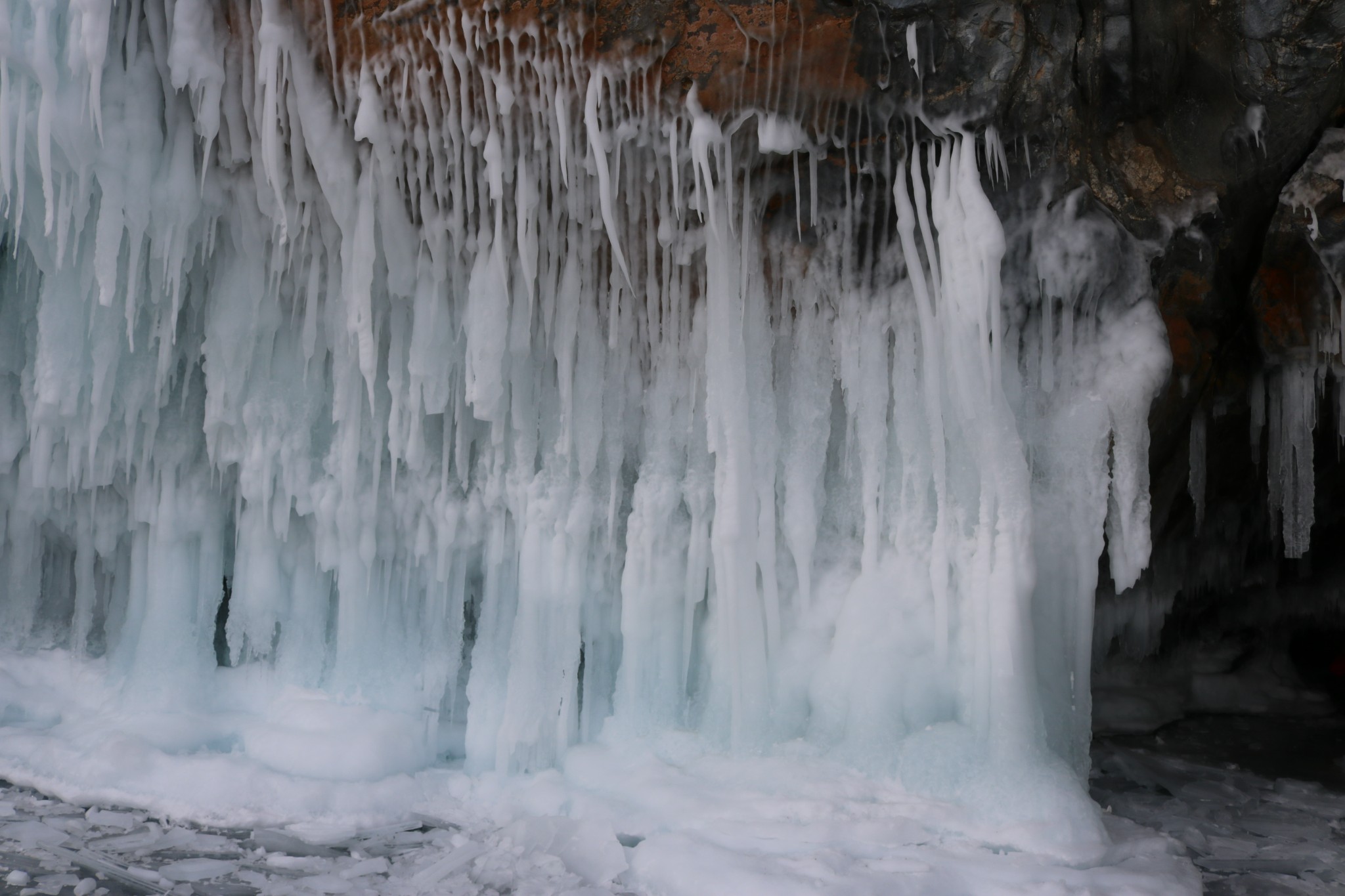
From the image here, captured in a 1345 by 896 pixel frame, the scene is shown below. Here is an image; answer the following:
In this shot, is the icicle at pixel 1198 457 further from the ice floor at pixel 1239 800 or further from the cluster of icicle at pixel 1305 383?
the ice floor at pixel 1239 800

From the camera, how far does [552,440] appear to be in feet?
19.5

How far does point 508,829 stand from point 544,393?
2579 mm

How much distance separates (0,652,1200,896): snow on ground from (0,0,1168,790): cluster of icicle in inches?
15.2

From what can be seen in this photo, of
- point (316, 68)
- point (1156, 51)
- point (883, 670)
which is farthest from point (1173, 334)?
point (316, 68)

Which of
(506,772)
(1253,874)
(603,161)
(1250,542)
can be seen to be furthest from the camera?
(1250,542)

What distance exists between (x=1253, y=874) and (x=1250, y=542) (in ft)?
17.2

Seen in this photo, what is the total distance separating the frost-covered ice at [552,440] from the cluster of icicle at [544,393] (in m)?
0.02

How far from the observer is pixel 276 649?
6.33m

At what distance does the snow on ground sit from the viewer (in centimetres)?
381

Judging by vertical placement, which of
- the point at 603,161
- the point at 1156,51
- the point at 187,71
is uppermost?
the point at 1156,51

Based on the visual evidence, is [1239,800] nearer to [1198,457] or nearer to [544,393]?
[1198,457]

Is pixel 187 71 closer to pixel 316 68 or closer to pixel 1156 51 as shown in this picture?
pixel 316 68

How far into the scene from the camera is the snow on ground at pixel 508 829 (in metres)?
3.81

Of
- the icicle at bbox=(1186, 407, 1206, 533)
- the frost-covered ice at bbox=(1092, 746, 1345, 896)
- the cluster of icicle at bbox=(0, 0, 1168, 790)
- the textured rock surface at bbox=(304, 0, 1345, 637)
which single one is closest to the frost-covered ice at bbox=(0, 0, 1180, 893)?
the cluster of icicle at bbox=(0, 0, 1168, 790)
